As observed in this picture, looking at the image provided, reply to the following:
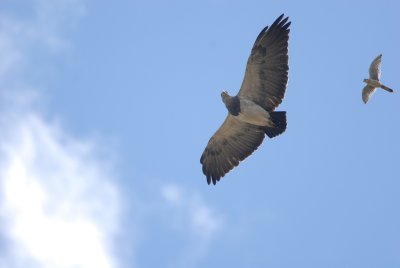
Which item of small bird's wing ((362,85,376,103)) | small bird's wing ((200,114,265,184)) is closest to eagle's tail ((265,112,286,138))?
small bird's wing ((200,114,265,184))

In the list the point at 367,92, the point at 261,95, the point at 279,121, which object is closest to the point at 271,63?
the point at 261,95

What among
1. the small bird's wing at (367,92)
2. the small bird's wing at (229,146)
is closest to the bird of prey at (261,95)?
the small bird's wing at (229,146)

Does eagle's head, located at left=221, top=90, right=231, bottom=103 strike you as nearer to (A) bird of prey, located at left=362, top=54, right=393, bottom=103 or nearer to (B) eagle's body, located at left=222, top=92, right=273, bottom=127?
(B) eagle's body, located at left=222, top=92, right=273, bottom=127

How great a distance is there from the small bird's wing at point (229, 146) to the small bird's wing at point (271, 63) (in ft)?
4.17

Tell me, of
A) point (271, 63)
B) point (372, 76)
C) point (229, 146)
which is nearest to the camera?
point (271, 63)

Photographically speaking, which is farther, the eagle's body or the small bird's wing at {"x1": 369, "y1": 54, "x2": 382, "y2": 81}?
the small bird's wing at {"x1": 369, "y1": 54, "x2": 382, "y2": 81}

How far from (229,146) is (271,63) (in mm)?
3122

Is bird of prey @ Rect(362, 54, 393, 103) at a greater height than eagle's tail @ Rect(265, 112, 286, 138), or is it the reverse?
bird of prey @ Rect(362, 54, 393, 103)

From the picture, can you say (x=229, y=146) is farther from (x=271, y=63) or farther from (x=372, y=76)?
(x=372, y=76)

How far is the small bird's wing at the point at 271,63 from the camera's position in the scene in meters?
27.1

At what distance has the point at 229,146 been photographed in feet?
95.2

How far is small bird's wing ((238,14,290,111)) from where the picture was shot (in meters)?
27.1

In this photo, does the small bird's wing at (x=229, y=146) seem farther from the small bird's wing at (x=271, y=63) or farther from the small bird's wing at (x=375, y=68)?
the small bird's wing at (x=375, y=68)

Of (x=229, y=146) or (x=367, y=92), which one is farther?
(x=229, y=146)
